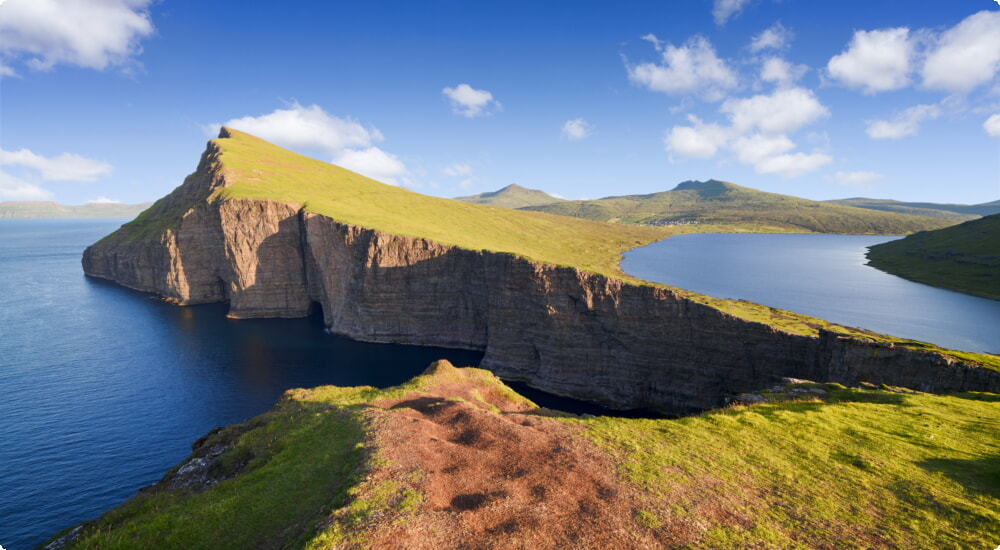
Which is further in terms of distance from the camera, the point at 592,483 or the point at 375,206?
the point at 375,206

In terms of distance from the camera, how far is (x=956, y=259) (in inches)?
5965

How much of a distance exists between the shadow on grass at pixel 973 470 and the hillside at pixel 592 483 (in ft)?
0.36

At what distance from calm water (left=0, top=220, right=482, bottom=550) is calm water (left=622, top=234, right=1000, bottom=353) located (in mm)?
93824

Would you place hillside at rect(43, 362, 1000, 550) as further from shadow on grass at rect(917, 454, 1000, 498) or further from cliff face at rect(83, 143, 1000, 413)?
cliff face at rect(83, 143, 1000, 413)

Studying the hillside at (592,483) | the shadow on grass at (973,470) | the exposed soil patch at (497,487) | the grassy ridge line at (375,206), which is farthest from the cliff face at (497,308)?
the exposed soil patch at (497,487)

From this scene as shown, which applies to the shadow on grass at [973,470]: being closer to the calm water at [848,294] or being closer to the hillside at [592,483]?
the hillside at [592,483]

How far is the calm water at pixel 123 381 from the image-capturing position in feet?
133

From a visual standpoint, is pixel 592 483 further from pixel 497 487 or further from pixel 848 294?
pixel 848 294

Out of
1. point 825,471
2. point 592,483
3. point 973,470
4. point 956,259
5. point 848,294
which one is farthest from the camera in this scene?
point 956,259

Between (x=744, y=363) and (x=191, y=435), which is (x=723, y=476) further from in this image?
(x=191, y=435)

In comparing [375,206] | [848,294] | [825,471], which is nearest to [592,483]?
[825,471]

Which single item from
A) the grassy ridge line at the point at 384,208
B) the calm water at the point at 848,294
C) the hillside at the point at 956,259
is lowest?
the calm water at the point at 848,294

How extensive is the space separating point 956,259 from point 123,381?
253774 millimetres

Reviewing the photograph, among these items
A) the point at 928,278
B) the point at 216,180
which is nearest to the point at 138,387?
the point at 216,180
